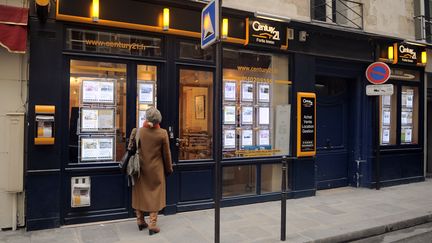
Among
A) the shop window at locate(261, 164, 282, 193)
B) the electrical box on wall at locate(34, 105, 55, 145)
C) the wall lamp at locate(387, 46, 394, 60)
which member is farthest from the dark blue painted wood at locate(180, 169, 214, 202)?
the wall lamp at locate(387, 46, 394, 60)

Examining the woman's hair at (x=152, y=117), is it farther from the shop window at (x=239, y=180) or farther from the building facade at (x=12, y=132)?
the shop window at (x=239, y=180)

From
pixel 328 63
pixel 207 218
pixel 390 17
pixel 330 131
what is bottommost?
pixel 207 218

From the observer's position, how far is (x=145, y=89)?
6.55 metres

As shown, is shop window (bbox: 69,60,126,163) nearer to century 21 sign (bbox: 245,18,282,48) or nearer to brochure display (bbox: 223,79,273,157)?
brochure display (bbox: 223,79,273,157)

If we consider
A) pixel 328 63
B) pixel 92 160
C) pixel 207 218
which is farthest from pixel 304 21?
pixel 92 160

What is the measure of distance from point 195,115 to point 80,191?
247cm

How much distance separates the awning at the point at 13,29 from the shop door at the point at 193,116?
2.54m

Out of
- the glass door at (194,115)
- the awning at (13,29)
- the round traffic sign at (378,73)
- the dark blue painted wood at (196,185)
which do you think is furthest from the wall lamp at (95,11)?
the round traffic sign at (378,73)

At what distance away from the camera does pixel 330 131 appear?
30.4 feet

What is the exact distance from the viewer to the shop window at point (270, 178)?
304 inches

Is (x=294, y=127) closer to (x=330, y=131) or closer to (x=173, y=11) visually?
(x=330, y=131)

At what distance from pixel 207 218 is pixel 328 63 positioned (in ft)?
15.6

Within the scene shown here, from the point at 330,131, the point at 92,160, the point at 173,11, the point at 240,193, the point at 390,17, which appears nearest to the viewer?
the point at 92,160

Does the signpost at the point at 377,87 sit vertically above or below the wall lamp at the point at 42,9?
below
